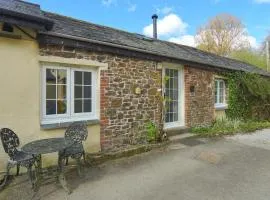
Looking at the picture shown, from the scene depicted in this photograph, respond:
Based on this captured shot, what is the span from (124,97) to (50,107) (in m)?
2.24

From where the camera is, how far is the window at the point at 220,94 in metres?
12.1

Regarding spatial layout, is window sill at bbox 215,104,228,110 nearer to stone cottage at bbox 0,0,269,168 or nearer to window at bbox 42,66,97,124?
stone cottage at bbox 0,0,269,168

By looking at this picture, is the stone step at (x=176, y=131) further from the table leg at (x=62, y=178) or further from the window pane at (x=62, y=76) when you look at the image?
the table leg at (x=62, y=178)

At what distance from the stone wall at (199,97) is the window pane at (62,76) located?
5.24m

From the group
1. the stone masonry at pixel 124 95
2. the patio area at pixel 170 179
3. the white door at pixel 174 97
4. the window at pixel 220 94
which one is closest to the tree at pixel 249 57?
the window at pixel 220 94

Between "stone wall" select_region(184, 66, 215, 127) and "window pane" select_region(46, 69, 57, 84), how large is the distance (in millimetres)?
5513

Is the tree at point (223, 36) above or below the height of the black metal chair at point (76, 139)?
above

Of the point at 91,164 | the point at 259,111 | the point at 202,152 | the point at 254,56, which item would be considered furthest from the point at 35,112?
the point at 254,56

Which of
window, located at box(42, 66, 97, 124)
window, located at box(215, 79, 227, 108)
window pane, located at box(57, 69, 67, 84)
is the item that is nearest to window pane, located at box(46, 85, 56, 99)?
window, located at box(42, 66, 97, 124)

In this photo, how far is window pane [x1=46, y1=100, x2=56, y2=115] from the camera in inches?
235

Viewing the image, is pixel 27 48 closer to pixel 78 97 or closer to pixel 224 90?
pixel 78 97

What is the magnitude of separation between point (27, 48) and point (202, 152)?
544cm

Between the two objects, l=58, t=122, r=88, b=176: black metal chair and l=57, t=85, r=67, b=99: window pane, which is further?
l=57, t=85, r=67, b=99: window pane

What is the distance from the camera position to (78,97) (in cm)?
650
